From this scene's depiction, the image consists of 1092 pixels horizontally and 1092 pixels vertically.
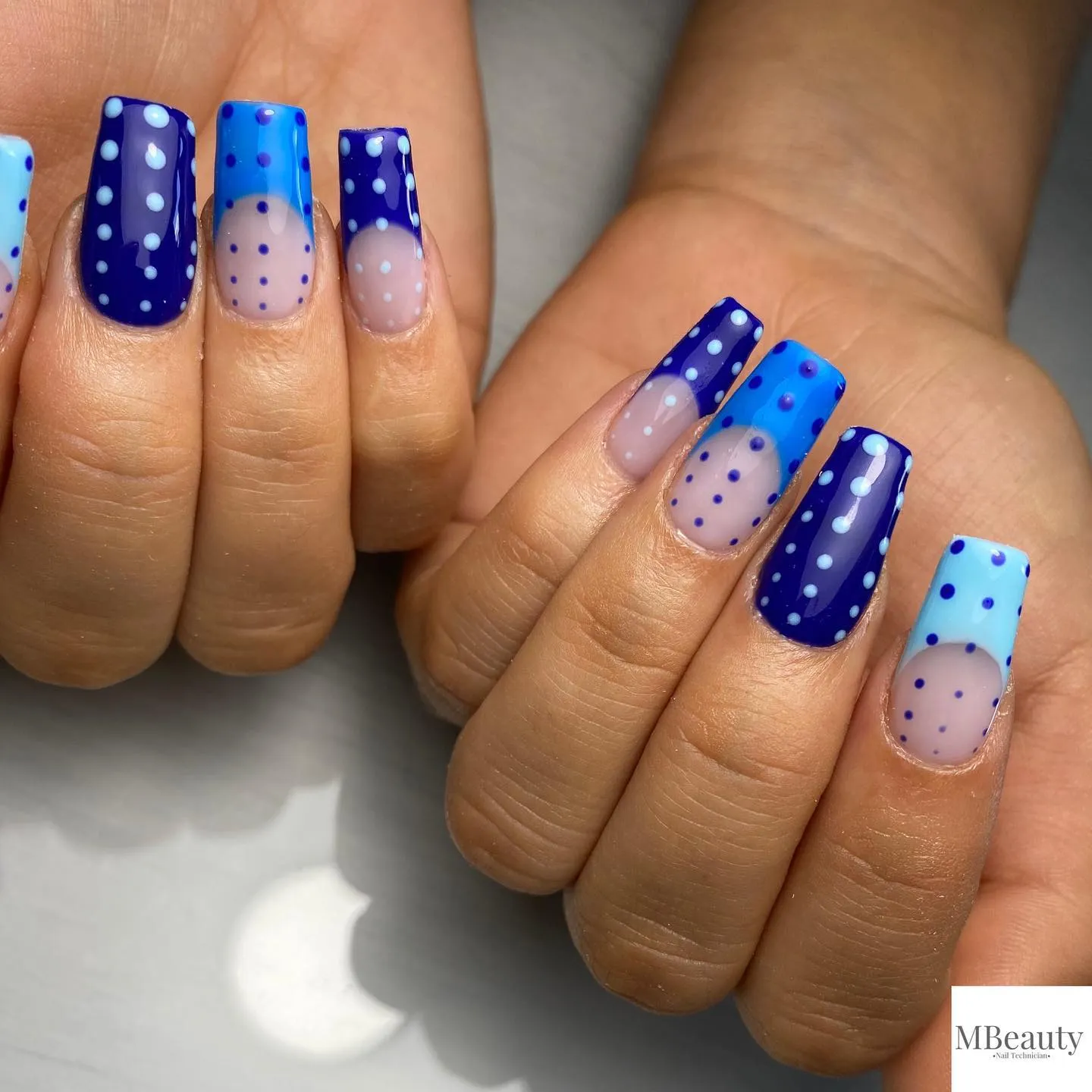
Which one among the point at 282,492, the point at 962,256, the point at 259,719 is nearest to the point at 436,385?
the point at 282,492

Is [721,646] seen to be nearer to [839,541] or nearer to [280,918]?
[839,541]

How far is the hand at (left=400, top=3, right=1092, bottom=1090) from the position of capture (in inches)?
14.5

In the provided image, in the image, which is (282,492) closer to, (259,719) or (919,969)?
(259,719)

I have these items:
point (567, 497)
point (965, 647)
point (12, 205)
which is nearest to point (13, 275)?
point (12, 205)

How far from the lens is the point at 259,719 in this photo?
18.3 inches

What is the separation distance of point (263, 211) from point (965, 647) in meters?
0.26

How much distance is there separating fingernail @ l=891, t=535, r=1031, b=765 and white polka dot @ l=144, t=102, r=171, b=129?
10.8 inches

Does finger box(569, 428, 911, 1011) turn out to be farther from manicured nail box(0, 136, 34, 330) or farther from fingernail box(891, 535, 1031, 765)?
manicured nail box(0, 136, 34, 330)

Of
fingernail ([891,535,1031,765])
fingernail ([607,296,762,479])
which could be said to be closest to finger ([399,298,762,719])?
fingernail ([607,296,762,479])

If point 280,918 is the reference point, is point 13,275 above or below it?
above

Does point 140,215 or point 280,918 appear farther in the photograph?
point 280,918

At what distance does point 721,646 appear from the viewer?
1.20ft

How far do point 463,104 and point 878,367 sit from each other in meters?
0.23

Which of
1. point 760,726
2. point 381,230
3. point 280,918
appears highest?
point 381,230
